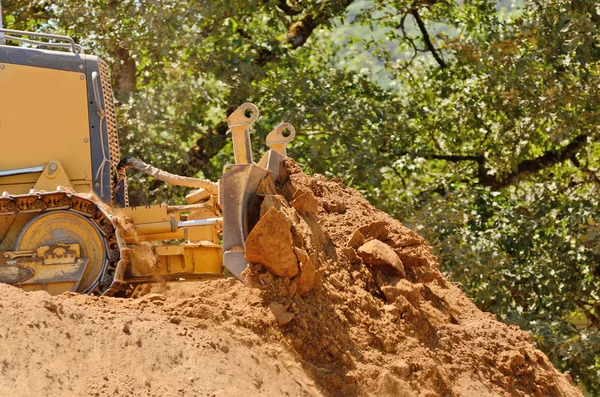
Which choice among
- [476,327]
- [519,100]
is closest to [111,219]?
[476,327]

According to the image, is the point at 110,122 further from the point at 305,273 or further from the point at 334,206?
the point at 305,273

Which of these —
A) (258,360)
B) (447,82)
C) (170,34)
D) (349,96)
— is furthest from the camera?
(447,82)

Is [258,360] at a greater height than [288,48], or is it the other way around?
[288,48]

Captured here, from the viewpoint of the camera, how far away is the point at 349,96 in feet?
53.1

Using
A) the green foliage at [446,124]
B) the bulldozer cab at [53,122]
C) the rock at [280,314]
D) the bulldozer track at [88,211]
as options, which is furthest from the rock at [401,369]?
the green foliage at [446,124]

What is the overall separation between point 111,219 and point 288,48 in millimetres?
8689

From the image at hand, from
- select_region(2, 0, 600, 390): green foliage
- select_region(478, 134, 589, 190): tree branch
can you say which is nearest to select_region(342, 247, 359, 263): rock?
select_region(2, 0, 600, 390): green foliage

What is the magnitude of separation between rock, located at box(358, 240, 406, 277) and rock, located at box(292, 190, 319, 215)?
0.52 meters

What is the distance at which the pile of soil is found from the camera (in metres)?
6.57

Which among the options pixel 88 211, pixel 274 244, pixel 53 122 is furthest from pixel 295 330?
pixel 53 122

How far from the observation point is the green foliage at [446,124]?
14.5m

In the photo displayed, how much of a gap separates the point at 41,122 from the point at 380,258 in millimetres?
3145

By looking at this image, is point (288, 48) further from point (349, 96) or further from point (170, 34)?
point (170, 34)

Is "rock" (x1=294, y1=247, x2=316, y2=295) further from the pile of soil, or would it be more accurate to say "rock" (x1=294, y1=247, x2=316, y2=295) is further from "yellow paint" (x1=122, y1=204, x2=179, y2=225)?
"yellow paint" (x1=122, y1=204, x2=179, y2=225)
